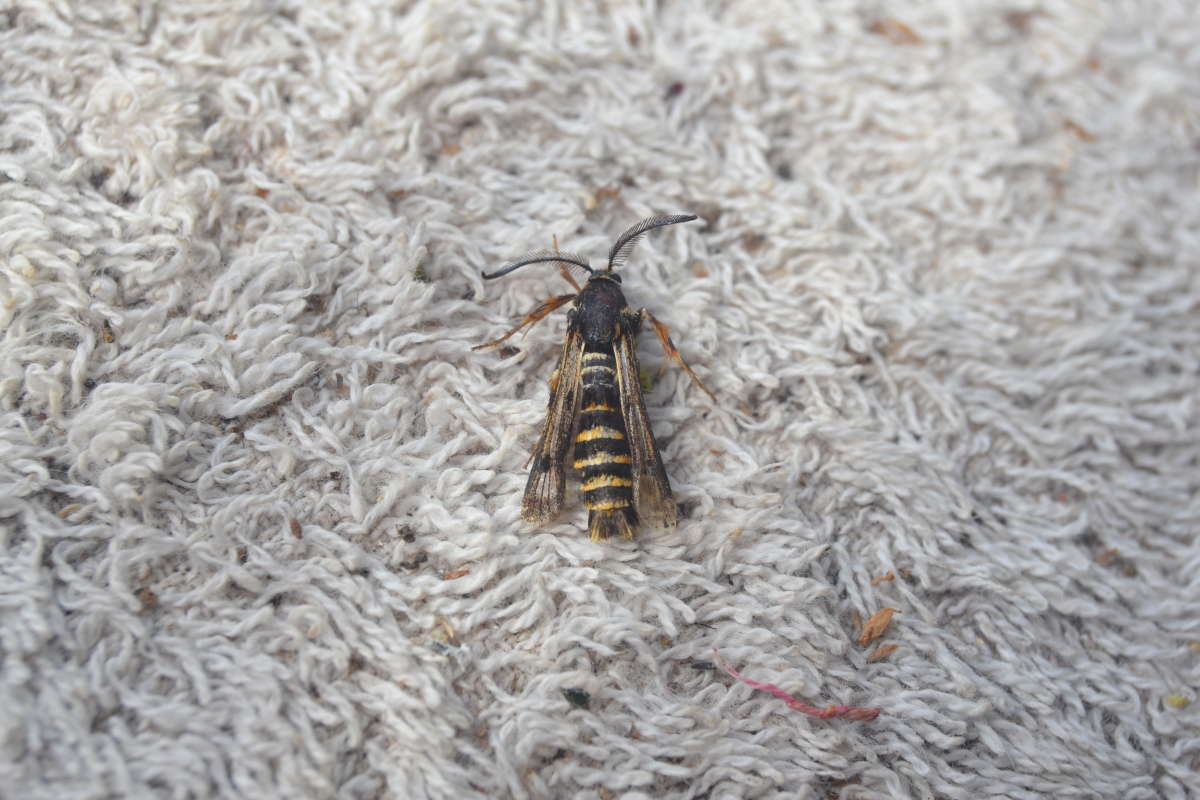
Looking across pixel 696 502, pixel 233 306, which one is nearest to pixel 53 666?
pixel 233 306

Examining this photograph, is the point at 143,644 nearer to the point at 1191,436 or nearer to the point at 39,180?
the point at 39,180

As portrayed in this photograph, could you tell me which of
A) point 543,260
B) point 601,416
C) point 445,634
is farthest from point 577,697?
point 543,260

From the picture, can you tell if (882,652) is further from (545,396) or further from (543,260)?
(543,260)

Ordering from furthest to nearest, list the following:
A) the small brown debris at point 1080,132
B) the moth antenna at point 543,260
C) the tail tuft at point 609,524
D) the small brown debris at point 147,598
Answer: the small brown debris at point 1080,132 → the moth antenna at point 543,260 → the tail tuft at point 609,524 → the small brown debris at point 147,598

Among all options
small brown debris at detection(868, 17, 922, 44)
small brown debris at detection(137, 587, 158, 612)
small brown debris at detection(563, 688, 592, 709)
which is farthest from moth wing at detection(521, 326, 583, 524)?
small brown debris at detection(868, 17, 922, 44)

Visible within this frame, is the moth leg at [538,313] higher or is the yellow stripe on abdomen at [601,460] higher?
the moth leg at [538,313]

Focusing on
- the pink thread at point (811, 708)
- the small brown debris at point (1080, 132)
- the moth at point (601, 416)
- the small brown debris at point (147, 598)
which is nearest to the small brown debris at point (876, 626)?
the pink thread at point (811, 708)

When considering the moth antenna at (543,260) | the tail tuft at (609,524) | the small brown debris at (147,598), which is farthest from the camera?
the moth antenna at (543,260)

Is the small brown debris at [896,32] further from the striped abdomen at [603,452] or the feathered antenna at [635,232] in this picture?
the striped abdomen at [603,452]
